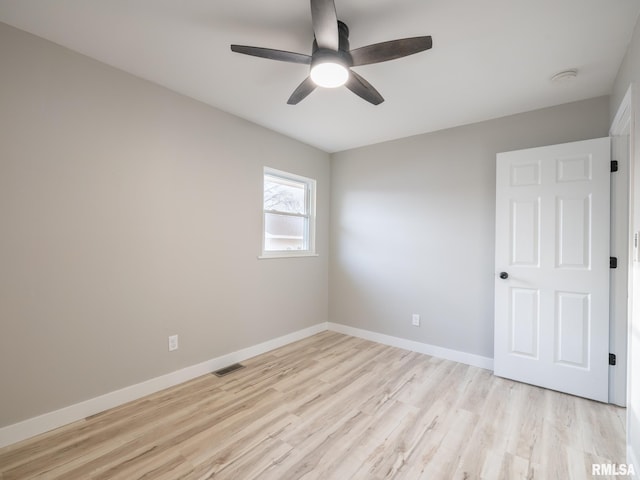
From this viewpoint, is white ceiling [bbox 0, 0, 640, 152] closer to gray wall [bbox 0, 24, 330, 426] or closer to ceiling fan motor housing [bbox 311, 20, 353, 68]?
ceiling fan motor housing [bbox 311, 20, 353, 68]

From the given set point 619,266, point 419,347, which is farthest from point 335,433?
point 619,266

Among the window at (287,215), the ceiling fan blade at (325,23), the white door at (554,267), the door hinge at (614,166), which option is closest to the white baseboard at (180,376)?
the white door at (554,267)

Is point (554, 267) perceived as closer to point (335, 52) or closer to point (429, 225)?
point (429, 225)

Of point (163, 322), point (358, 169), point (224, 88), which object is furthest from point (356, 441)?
point (358, 169)

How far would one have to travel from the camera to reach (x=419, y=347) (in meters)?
3.43

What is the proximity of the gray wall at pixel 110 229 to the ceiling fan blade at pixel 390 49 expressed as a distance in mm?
1727

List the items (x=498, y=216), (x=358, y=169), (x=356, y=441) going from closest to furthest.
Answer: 1. (x=356, y=441)
2. (x=498, y=216)
3. (x=358, y=169)

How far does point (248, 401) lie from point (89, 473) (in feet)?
3.30

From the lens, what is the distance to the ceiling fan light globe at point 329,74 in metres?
1.68

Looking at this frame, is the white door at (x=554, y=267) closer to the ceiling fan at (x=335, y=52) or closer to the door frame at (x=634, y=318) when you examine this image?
the door frame at (x=634, y=318)

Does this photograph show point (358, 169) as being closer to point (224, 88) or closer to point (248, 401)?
point (224, 88)

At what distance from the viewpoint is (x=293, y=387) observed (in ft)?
8.38

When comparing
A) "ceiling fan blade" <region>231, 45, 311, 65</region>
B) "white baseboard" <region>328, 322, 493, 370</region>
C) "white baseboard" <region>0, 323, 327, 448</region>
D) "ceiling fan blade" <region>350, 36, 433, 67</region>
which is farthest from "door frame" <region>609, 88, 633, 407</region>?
"white baseboard" <region>0, 323, 327, 448</region>

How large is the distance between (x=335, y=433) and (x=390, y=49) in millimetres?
2388
